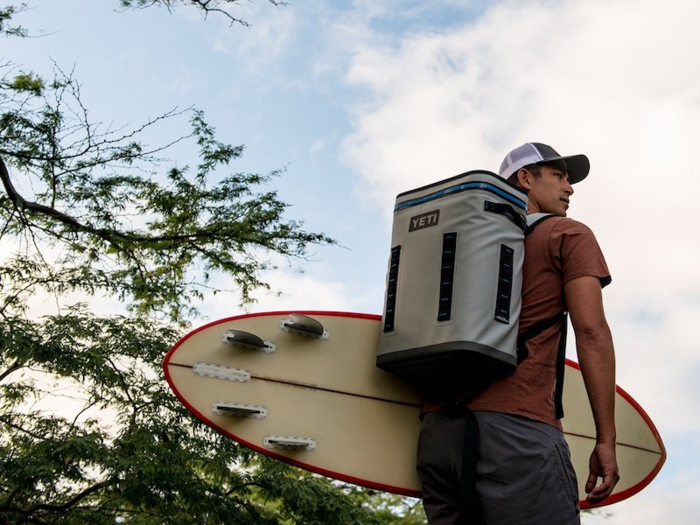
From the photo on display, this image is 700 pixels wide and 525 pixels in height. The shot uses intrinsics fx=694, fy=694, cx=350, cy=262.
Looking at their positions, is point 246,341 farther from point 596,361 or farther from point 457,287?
point 596,361

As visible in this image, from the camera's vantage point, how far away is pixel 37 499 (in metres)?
4.52

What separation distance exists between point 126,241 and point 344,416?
14.2 ft

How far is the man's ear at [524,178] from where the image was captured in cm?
242

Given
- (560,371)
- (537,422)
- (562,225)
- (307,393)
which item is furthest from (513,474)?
(307,393)

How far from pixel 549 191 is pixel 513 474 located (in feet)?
3.34

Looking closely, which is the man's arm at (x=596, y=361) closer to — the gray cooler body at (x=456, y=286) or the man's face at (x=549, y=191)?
the gray cooler body at (x=456, y=286)

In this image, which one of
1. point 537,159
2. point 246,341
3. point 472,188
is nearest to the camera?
point 472,188

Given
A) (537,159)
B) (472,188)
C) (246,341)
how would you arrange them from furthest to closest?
(246,341)
(537,159)
(472,188)

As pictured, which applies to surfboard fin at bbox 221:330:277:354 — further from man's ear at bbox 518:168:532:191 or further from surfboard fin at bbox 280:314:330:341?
man's ear at bbox 518:168:532:191

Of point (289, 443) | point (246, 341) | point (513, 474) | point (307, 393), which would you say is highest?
point (246, 341)

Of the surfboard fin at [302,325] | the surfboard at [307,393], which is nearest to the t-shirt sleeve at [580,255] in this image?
the surfboard at [307,393]

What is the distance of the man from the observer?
1.85m

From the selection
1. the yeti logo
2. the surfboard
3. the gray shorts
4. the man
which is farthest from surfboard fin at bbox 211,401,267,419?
the yeti logo

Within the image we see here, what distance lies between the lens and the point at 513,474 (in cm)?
186
